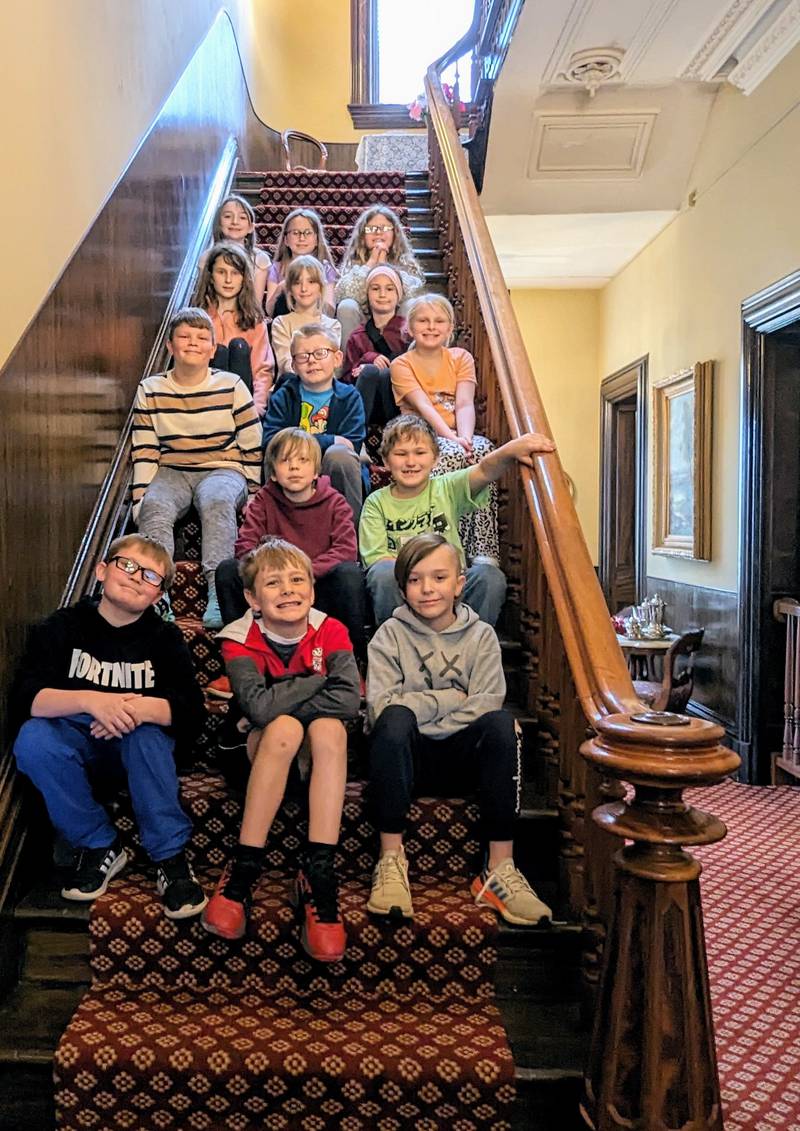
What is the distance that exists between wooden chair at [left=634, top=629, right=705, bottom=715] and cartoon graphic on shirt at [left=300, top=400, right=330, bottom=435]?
2.42 m

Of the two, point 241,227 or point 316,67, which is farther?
point 316,67

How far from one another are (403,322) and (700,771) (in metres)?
2.83

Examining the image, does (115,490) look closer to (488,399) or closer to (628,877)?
(488,399)

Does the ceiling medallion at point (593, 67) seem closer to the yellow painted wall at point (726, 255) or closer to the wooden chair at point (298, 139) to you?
the yellow painted wall at point (726, 255)

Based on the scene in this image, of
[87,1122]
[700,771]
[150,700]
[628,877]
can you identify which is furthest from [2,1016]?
[700,771]

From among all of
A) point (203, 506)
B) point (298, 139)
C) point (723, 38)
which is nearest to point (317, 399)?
point (203, 506)

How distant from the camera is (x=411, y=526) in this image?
2.64 m

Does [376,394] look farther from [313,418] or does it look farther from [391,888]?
[391,888]

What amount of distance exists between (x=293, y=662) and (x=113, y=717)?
15.1 inches

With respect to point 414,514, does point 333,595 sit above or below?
below

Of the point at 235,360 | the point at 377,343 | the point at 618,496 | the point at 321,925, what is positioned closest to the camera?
the point at 321,925

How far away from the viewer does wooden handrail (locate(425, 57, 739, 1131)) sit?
1345 mm

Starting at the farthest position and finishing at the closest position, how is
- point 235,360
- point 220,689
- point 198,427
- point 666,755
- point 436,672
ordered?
point 235,360
point 198,427
point 220,689
point 436,672
point 666,755

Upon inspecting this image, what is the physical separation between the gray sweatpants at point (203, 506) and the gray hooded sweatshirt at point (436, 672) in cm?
67
